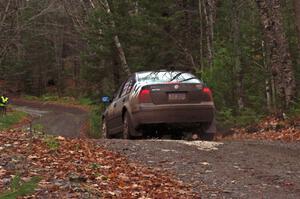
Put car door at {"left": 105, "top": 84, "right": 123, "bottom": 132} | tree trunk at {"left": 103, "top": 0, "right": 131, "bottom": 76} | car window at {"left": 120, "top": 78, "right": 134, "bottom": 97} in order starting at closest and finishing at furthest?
1. car window at {"left": 120, "top": 78, "right": 134, "bottom": 97}
2. car door at {"left": 105, "top": 84, "right": 123, "bottom": 132}
3. tree trunk at {"left": 103, "top": 0, "right": 131, "bottom": 76}

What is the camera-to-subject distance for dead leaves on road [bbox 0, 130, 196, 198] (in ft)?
19.4

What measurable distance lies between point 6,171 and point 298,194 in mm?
3610

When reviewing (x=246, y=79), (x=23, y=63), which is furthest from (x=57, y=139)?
(x=23, y=63)

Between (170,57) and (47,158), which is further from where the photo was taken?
(170,57)

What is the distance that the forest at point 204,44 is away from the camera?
1477 centimetres

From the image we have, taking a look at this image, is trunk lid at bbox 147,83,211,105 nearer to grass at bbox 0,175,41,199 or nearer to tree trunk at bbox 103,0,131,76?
grass at bbox 0,175,41,199

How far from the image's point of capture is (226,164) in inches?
315

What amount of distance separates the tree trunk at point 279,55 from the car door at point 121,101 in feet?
14.9

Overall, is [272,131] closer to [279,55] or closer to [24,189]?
[279,55]

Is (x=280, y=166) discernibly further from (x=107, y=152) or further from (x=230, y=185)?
(x=107, y=152)

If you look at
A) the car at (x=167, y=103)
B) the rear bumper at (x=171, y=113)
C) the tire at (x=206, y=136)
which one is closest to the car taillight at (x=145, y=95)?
the car at (x=167, y=103)

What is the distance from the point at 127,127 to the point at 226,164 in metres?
4.13

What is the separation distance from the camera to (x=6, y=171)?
21.8 feet

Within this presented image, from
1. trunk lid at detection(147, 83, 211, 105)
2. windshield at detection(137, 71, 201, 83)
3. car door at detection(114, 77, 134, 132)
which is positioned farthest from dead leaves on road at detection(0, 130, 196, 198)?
car door at detection(114, 77, 134, 132)
